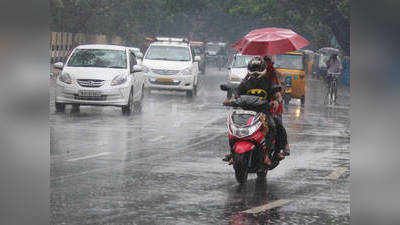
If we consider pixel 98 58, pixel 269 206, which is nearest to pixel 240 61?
pixel 98 58

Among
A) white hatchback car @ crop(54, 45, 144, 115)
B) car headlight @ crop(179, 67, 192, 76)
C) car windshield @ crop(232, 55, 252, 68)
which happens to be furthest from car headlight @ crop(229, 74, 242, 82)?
white hatchback car @ crop(54, 45, 144, 115)

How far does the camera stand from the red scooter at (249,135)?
9633 millimetres

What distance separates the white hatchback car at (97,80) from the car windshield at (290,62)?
747 centimetres

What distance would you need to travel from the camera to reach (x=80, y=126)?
17.7 metres

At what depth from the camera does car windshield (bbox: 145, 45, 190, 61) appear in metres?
31.2

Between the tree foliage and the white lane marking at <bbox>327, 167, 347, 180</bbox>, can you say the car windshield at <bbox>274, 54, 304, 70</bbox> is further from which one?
the white lane marking at <bbox>327, 167, 347, 180</bbox>

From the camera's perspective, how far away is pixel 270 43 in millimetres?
10430

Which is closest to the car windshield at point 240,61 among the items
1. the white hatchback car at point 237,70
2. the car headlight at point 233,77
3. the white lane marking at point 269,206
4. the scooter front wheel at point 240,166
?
the white hatchback car at point 237,70

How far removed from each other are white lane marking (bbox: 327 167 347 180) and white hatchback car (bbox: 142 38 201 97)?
1850 centimetres

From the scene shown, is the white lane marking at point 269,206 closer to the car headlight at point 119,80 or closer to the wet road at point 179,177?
the wet road at point 179,177
